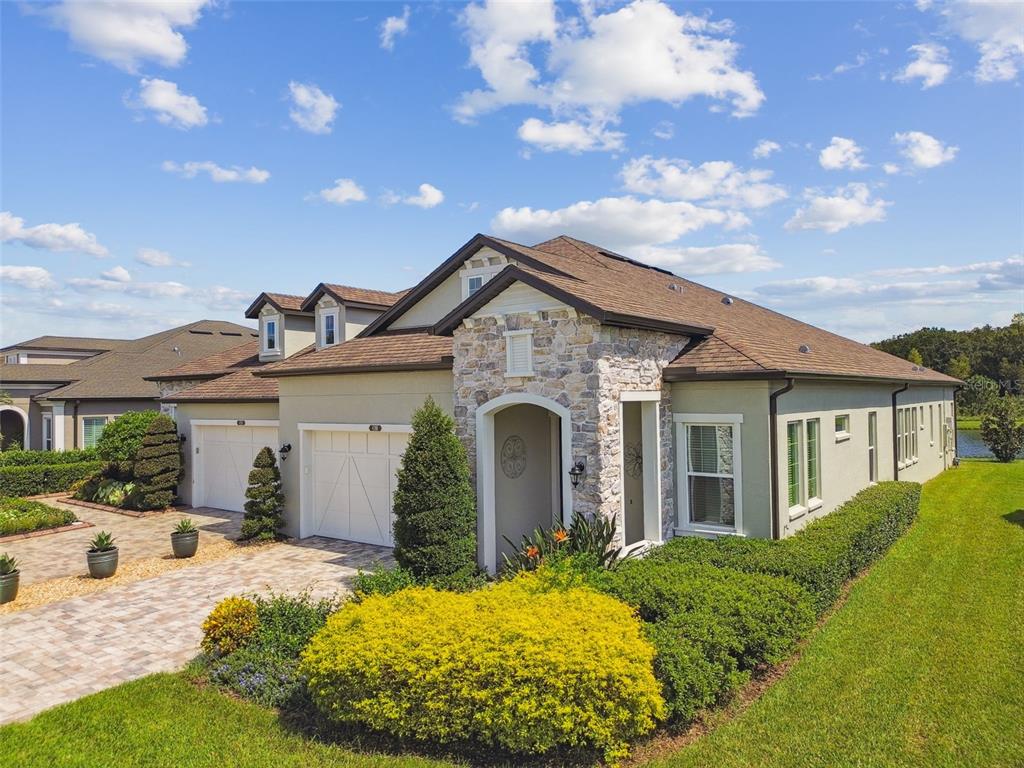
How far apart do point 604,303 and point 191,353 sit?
101ft

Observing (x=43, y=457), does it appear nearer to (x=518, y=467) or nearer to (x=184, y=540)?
(x=184, y=540)

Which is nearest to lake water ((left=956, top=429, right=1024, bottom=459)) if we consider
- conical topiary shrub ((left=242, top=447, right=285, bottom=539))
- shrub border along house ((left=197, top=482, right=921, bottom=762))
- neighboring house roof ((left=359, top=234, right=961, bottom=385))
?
neighboring house roof ((left=359, top=234, right=961, bottom=385))

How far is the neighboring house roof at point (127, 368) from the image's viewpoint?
2616 cm

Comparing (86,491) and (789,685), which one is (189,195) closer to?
(86,491)

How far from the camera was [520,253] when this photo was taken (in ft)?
39.9

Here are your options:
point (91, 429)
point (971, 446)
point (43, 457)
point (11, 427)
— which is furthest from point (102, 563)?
point (971, 446)

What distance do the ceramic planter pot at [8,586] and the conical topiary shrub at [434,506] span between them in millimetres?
6638

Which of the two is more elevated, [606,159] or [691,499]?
[606,159]

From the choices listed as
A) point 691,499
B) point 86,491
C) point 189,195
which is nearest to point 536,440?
point 691,499

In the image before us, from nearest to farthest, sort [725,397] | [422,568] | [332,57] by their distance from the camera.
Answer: [422,568], [725,397], [332,57]

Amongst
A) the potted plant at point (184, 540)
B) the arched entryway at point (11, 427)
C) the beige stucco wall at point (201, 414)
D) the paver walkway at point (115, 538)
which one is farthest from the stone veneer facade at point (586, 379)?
the arched entryway at point (11, 427)

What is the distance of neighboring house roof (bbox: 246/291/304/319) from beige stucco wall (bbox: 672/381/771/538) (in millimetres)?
13446

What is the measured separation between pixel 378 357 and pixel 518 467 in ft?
13.1

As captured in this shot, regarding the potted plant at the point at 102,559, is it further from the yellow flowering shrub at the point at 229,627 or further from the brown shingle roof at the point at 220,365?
the brown shingle roof at the point at 220,365
